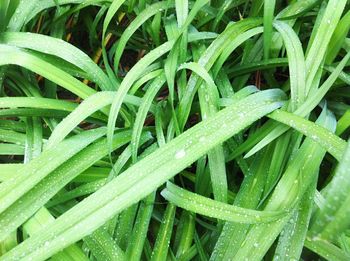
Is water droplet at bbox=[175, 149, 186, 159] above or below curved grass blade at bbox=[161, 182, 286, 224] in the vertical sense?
above

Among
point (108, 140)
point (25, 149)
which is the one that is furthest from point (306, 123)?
point (25, 149)

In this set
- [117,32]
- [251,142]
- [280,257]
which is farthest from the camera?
[117,32]

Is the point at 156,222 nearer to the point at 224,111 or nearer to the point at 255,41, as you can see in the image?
the point at 224,111

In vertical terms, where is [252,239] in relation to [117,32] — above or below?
below

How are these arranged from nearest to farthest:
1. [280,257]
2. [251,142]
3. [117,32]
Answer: [280,257] → [251,142] → [117,32]

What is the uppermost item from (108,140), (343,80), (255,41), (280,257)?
(255,41)

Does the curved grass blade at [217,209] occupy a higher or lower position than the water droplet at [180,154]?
lower

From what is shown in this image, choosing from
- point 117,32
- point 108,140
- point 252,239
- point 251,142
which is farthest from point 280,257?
point 117,32

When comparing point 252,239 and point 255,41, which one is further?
point 255,41
